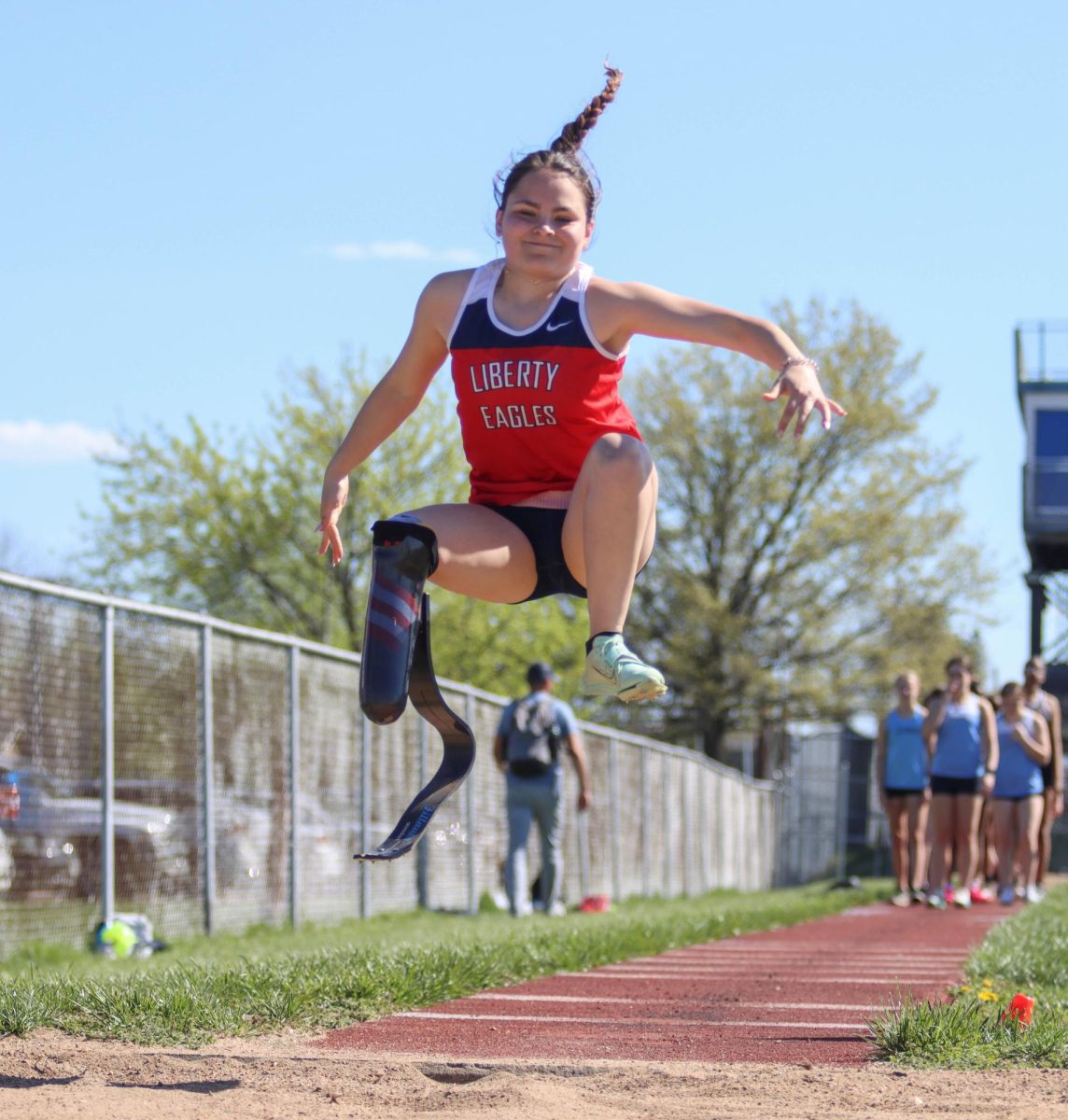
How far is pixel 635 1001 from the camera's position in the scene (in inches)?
217

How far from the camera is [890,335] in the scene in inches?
1738

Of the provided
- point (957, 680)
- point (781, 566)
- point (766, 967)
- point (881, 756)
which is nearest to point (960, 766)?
point (957, 680)

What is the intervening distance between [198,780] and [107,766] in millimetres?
1273

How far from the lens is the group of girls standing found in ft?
42.5

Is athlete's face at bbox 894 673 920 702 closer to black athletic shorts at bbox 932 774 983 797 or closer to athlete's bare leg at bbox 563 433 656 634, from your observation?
black athletic shorts at bbox 932 774 983 797

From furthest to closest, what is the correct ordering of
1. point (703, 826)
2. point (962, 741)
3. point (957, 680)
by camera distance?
1. point (703, 826)
2. point (957, 680)
3. point (962, 741)

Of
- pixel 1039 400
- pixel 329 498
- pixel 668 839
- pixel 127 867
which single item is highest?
pixel 1039 400

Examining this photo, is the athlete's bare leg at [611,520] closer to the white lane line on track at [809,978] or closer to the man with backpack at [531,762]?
the white lane line on track at [809,978]

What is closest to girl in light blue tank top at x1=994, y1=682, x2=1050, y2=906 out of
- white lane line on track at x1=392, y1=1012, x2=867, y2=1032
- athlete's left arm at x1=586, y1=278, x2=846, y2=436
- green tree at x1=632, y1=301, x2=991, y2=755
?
white lane line on track at x1=392, y1=1012, x2=867, y2=1032

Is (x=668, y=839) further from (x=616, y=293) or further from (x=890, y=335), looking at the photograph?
(x=890, y=335)

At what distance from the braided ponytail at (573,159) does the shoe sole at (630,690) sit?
1.30 m

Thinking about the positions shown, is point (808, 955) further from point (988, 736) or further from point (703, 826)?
point (703, 826)

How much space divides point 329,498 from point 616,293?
103 cm

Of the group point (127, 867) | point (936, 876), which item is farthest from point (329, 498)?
point (936, 876)
